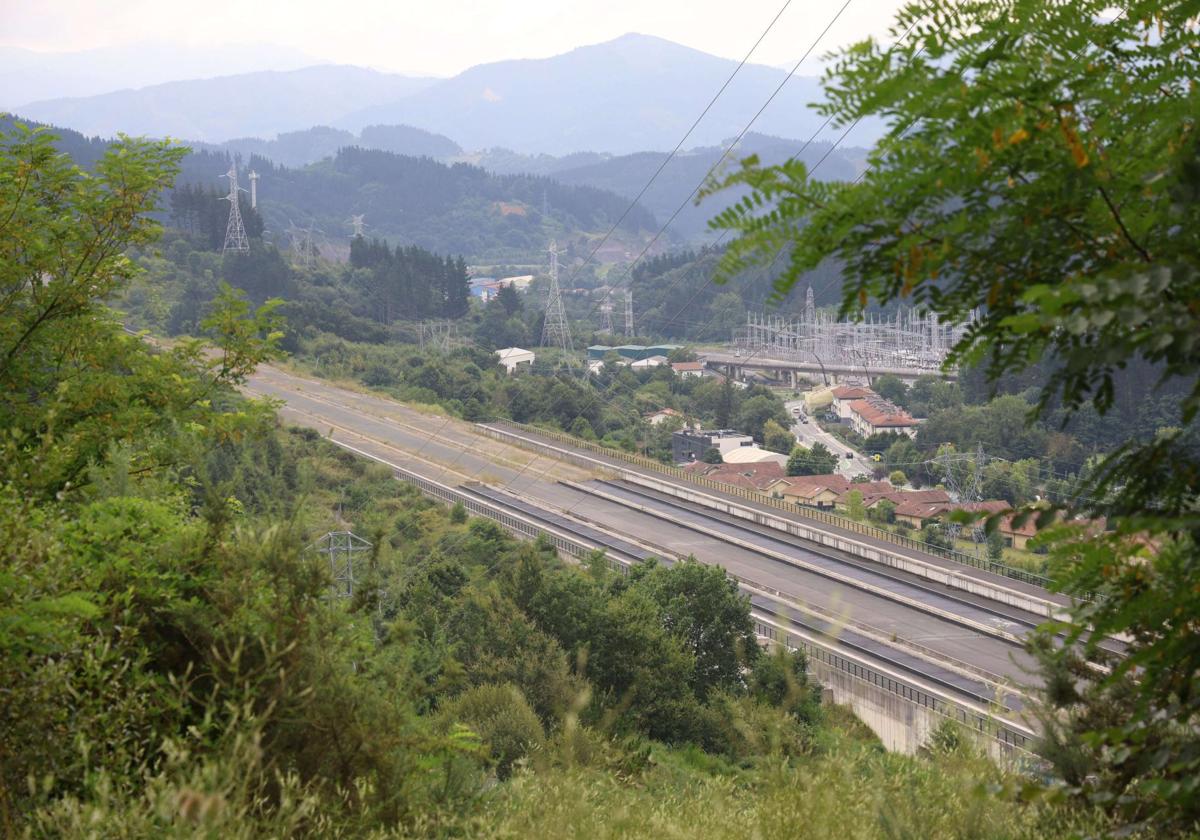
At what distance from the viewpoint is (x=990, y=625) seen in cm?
1549

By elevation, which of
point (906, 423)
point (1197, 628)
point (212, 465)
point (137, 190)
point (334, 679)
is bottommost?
point (906, 423)

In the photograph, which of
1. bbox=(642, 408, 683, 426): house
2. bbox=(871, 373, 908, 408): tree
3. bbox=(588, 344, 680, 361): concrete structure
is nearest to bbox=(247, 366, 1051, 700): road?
bbox=(642, 408, 683, 426): house

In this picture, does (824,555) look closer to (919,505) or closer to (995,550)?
(995,550)

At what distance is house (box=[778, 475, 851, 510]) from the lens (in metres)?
25.7

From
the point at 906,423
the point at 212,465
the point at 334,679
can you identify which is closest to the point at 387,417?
the point at 212,465

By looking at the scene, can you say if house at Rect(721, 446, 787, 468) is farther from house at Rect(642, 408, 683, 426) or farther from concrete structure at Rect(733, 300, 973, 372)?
concrete structure at Rect(733, 300, 973, 372)

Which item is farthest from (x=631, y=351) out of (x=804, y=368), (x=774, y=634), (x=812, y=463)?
(x=774, y=634)

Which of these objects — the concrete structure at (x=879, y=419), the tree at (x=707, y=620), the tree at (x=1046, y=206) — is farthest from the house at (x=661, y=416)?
the tree at (x=1046, y=206)

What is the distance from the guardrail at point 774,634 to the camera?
10.6 metres

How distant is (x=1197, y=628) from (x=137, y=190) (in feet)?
14.9

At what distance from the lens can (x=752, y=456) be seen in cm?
3089

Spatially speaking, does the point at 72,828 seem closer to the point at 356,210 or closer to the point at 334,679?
the point at 334,679

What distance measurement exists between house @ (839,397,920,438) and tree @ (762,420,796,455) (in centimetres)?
263

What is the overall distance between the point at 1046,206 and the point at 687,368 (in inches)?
1636
